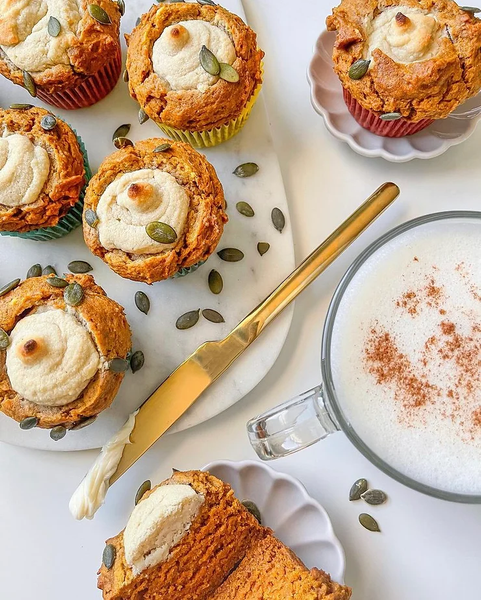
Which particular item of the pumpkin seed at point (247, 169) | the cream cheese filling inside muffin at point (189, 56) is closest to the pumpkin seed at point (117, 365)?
the pumpkin seed at point (247, 169)

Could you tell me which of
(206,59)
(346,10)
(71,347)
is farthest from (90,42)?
(71,347)

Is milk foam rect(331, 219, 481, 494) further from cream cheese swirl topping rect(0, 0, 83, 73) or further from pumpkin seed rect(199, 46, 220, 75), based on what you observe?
cream cheese swirl topping rect(0, 0, 83, 73)

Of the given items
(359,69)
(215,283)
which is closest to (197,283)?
(215,283)

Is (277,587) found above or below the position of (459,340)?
below

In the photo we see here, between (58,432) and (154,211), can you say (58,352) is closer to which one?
(58,432)

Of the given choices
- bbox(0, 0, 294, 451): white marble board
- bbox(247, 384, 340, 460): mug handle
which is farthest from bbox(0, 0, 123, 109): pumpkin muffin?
bbox(247, 384, 340, 460): mug handle

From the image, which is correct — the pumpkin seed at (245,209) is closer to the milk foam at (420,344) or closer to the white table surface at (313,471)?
the white table surface at (313,471)

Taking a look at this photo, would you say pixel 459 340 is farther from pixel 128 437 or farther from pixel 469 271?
pixel 128 437
